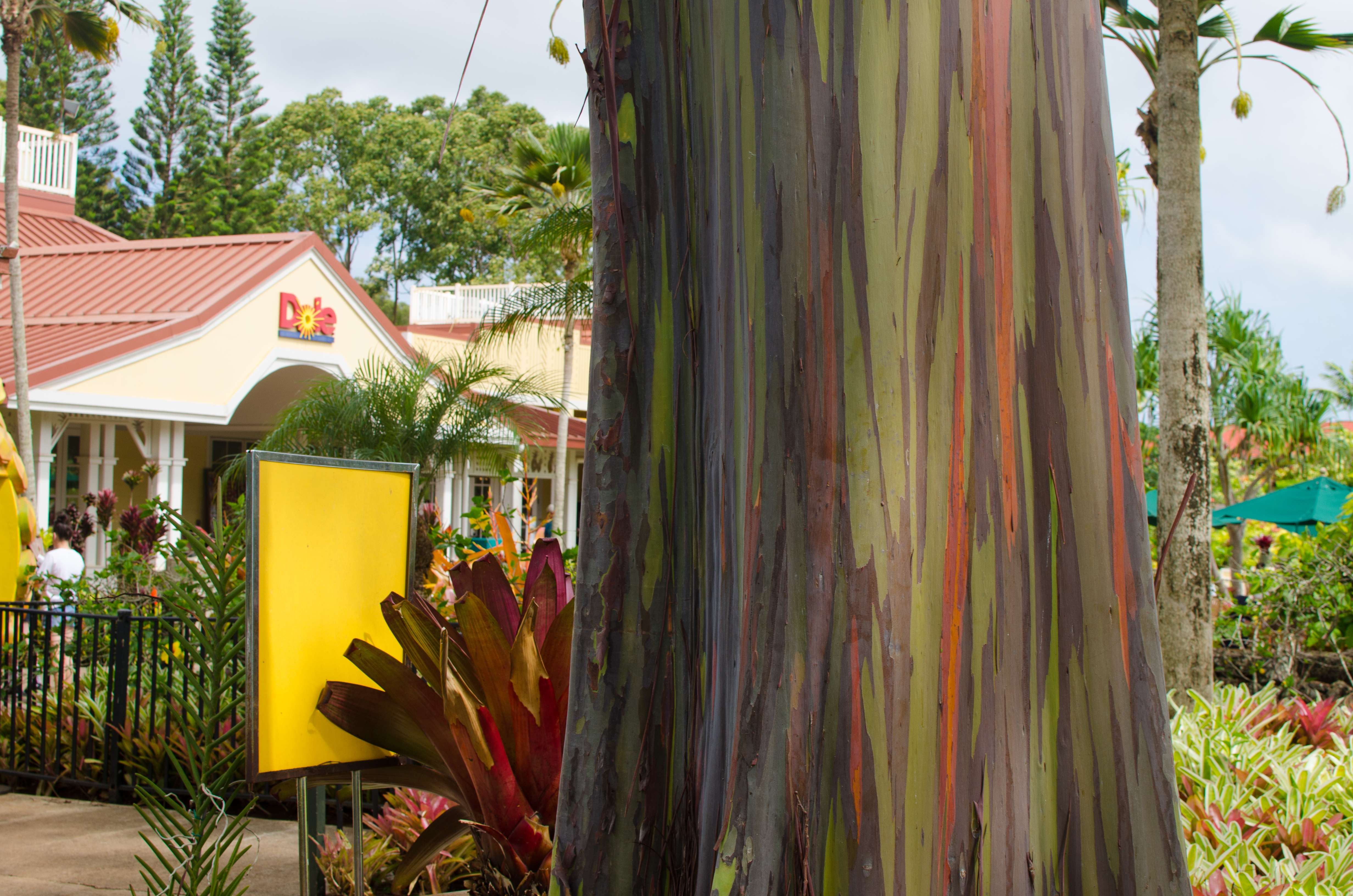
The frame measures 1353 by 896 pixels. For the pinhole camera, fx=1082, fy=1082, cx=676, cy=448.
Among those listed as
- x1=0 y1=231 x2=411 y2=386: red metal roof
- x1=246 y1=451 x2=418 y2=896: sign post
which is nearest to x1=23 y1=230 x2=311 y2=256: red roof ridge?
x1=0 y1=231 x2=411 y2=386: red metal roof

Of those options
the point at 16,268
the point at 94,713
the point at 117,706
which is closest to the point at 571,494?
the point at 16,268

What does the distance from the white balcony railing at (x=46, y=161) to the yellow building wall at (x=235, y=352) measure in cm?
925

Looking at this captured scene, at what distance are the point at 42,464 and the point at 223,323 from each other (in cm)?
354

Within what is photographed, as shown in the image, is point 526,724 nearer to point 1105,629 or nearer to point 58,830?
point 1105,629

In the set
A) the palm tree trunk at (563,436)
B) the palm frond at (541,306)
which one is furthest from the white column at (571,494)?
the palm frond at (541,306)

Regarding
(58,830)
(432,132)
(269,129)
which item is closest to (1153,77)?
(58,830)

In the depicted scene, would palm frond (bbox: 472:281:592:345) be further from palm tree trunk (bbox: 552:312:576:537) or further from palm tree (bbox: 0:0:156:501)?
palm tree (bbox: 0:0:156:501)

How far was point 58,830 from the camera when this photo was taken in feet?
18.4

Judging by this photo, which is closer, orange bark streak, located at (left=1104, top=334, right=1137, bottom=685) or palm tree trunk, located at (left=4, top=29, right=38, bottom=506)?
orange bark streak, located at (left=1104, top=334, right=1137, bottom=685)

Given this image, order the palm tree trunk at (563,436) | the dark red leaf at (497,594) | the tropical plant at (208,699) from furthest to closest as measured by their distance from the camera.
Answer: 1. the palm tree trunk at (563,436)
2. the dark red leaf at (497,594)
3. the tropical plant at (208,699)

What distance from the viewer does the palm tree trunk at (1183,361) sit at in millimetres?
6039

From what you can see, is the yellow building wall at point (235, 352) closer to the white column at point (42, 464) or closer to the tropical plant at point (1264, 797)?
the white column at point (42, 464)

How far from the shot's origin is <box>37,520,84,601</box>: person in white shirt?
11305 mm

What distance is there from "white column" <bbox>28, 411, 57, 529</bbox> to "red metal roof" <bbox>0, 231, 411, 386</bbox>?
2.92 ft
